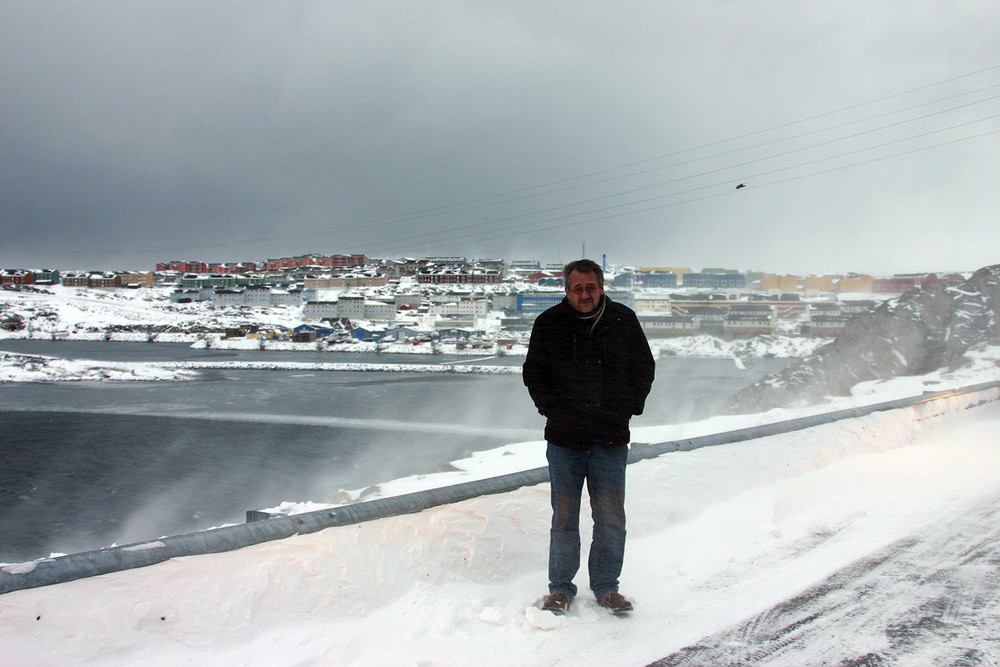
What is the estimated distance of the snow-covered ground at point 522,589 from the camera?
6.37 ft

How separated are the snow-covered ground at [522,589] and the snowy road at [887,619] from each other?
0.4 inches

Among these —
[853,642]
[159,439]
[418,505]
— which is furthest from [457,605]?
[159,439]

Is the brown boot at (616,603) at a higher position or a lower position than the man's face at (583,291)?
lower

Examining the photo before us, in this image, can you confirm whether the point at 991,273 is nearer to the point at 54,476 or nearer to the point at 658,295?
the point at 54,476

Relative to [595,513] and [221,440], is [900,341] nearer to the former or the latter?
[595,513]

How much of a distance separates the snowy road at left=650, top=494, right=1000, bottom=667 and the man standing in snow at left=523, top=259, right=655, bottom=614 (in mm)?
468

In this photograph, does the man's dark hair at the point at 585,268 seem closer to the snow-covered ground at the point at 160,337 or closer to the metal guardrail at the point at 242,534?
the metal guardrail at the point at 242,534

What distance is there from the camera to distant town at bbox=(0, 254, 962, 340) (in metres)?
60.6

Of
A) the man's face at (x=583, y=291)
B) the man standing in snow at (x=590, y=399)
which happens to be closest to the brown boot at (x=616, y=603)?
the man standing in snow at (x=590, y=399)

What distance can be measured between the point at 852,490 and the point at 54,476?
18414 millimetres

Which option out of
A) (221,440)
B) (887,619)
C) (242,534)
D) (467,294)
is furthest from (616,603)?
(467,294)

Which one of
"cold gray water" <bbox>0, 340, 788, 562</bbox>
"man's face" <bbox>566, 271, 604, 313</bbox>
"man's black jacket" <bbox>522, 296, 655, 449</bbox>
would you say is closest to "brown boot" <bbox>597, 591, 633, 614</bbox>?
"man's black jacket" <bbox>522, 296, 655, 449</bbox>

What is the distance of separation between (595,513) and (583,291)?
0.82 m

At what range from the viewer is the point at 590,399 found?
7.62 ft
